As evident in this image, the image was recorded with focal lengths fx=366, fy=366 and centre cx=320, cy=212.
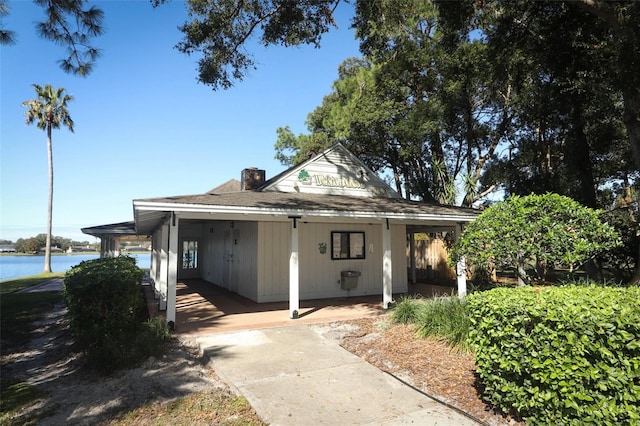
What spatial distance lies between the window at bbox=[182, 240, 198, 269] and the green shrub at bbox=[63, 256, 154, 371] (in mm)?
13084

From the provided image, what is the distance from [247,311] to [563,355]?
784 cm

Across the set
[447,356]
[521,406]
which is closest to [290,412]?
[521,406]

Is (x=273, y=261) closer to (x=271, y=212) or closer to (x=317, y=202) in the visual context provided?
(x=317, y=202)

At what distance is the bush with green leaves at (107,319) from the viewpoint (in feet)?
18.7

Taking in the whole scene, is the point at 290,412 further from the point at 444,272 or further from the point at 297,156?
the point at 297,156

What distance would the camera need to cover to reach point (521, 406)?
364 centimetres

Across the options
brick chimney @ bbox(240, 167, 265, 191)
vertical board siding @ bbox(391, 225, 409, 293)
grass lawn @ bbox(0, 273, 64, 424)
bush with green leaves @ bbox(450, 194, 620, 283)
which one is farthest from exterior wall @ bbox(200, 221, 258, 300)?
bush with green leaves @ bbox(450, 194, 620, 283)

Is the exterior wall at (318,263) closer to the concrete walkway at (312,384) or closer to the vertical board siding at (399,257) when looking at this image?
the vertical board siding at (399,257)

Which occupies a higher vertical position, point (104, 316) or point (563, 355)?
point (563, 355)

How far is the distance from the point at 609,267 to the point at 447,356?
11.3 m

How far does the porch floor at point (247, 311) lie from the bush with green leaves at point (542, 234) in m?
4.20

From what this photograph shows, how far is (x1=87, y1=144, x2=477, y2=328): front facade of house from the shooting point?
30.0ft

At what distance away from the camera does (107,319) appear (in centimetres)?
599

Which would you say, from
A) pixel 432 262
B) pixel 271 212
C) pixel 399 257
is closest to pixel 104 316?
pixel 271 212
